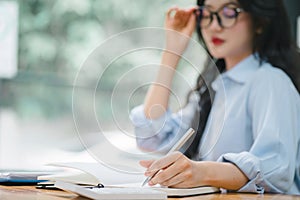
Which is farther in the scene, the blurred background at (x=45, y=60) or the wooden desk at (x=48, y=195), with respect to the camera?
the blurred background at (x=45, y=60)

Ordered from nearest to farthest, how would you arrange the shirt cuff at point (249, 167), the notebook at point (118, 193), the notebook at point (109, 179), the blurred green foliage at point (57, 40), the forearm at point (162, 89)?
the notebook at point (118, 193), the notebook at point (109, 179), the shirt cuff at point (249, 167), the forearm at point (162, 89), the blurred green foliage at point (57, 40)

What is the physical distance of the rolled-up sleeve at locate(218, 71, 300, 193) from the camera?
1313mm

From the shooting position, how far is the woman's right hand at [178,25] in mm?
1652

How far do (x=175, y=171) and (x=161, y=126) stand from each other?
348 mm

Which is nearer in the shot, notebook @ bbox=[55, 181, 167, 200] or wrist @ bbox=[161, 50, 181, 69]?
notebook @ bbox=[55, 181, 167, 200]

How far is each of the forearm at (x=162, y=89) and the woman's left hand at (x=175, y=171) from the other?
350 mm

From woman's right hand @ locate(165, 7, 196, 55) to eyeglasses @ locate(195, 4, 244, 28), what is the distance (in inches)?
1.6

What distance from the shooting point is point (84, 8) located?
305cm

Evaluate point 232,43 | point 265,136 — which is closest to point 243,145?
point 265,136

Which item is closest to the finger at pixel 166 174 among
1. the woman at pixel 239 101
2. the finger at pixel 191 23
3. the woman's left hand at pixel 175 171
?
the woman's left hand at pixel 175 171

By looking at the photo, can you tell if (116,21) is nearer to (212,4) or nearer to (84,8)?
(84,8)

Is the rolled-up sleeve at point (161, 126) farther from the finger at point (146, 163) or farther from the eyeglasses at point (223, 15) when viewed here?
the eyeglasses at point (223, 15)

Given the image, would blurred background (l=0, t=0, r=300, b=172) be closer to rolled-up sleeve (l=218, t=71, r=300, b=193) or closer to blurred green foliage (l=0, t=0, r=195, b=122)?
blurred green foliage (l=0, t=0, r=195, b=122)

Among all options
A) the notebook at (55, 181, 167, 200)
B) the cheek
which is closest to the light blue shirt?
the cheek
